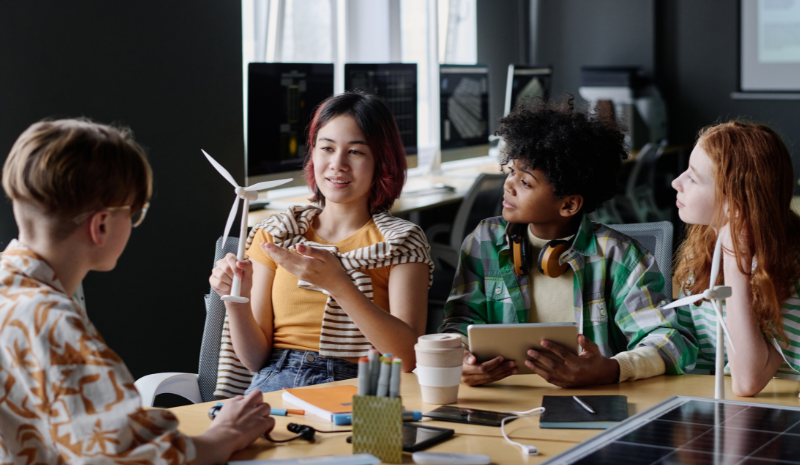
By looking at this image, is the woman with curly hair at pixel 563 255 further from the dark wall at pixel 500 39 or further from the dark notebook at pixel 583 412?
the dark wall at pixel 500 39

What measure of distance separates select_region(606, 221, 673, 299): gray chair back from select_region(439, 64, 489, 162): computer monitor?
2524 millimetres

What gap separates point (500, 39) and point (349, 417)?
18.0 ft

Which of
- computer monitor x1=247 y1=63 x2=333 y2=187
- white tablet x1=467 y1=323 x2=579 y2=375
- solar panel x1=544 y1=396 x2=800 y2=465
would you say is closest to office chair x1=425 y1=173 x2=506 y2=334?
computer monitor x1=247 y1=63 x2=333 y2=187

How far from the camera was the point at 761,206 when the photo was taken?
1.51m

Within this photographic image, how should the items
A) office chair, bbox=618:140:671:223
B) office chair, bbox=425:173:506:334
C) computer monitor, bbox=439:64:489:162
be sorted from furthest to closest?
1. office chair, bbox=618:140:671:223
2. computer monitor, bbox=439:64:489:162
3. office chair, bbox=425:173:506:334

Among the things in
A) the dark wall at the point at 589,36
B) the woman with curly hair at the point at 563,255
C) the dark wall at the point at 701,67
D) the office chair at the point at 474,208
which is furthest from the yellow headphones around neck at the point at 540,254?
the dark wall at the point at 701,67

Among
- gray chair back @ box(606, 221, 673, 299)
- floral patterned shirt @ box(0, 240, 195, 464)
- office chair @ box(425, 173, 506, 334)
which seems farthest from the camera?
office chair @ box(425, 173, 506, 334)

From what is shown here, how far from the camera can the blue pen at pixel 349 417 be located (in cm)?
134

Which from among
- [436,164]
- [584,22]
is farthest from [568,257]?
[584,22]

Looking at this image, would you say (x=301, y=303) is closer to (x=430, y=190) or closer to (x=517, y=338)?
(x=517, y=338)

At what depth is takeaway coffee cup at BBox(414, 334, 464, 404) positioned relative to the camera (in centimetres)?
145

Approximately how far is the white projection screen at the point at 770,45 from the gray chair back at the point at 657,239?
16.1ft

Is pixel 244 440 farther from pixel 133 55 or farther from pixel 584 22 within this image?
pixel 584 22

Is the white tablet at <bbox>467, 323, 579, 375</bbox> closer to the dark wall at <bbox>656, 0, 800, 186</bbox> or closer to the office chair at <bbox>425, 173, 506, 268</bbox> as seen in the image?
the office chair at <bbox>425, 173, 506, 268</bbox>
